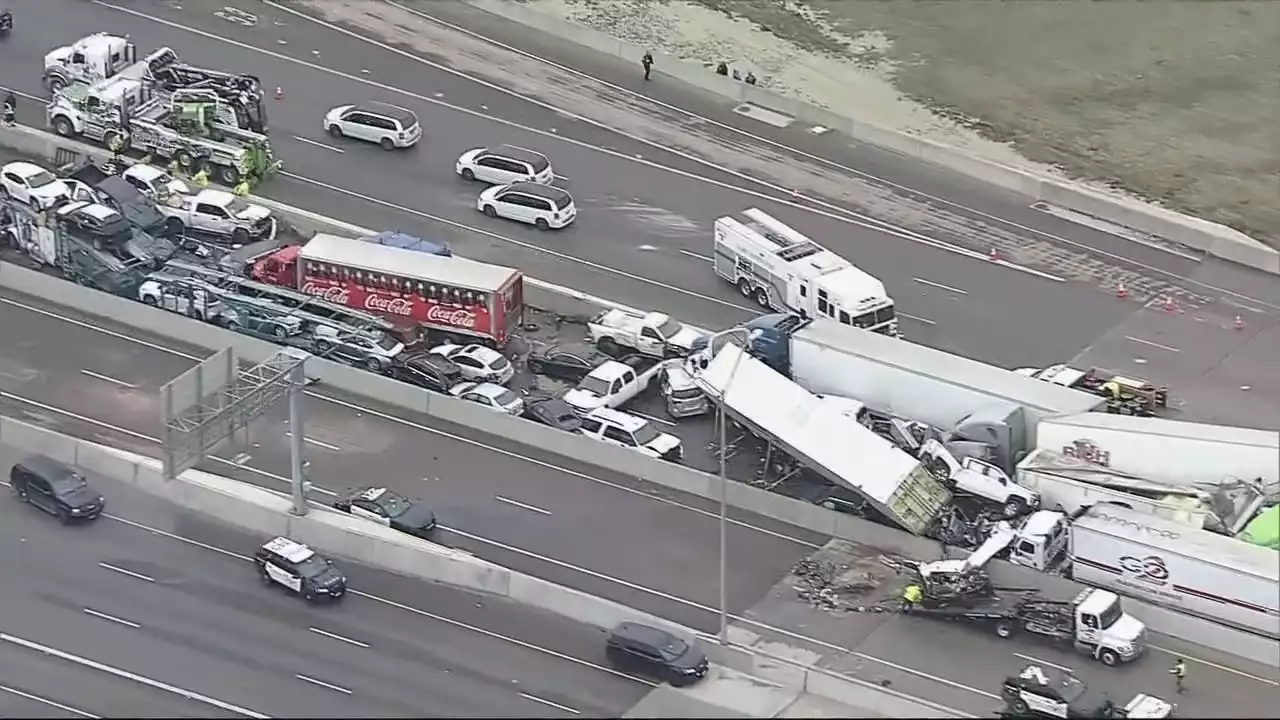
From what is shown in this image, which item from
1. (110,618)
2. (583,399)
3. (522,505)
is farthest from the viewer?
(583,399)

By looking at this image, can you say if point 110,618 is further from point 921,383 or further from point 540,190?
point 540,190

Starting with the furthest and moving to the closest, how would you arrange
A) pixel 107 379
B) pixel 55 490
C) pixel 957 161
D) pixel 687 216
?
pixel 957 161, pixel 687 216, pixel 107 379, pixel 55 490

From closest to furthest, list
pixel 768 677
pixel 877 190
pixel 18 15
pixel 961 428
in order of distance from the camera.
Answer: pixel 768 677, pixel 961 428, pixel 877 190, pixel 18 15

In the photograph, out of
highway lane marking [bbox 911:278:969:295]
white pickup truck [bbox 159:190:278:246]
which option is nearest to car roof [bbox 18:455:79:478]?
white pickup truck [bbox 159:190:278:246]

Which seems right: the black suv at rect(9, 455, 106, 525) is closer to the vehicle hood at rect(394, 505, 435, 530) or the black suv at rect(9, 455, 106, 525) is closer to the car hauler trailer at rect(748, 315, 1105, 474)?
the vehicle hood at rect(394, 505, 435, 530)

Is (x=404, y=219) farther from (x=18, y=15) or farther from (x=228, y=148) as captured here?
(x=18, y=15)

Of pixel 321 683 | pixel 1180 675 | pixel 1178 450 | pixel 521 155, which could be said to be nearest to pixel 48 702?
pixel 321 683

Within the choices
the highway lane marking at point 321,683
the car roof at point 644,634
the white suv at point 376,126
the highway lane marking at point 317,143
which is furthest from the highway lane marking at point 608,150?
the highway lane marking at point 321,683

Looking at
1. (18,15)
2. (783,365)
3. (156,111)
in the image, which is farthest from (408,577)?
(18,15)
